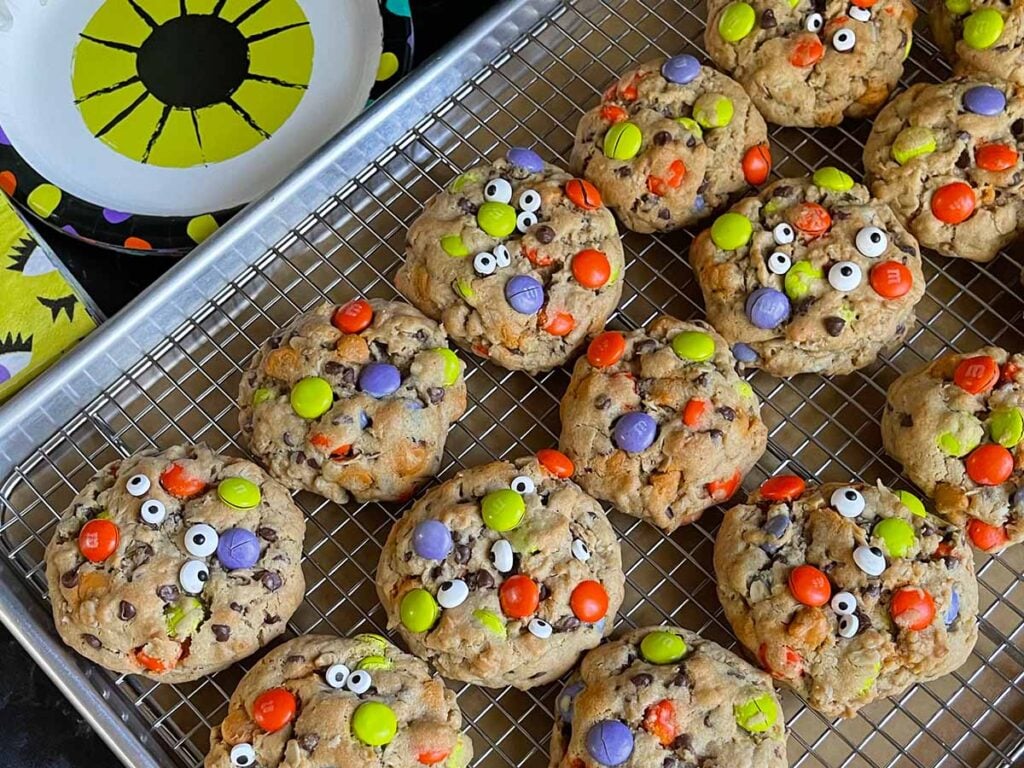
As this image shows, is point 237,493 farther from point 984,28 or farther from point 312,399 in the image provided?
point 984,28

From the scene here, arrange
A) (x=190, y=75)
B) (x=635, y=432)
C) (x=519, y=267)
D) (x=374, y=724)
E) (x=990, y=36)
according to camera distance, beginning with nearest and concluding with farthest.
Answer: (x=374, y=724)
(x=635, y=432)
(x=519, y=267)
(x=990, y=36)
(x=190, y=75)

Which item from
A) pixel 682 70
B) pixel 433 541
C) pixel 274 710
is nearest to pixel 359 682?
pixel 274 710

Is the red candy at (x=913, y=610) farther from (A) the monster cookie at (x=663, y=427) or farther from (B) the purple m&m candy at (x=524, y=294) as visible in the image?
(B) the purple m&m candy at (x=524, y=294)

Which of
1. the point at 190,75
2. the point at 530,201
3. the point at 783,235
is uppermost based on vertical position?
the point at 190,75

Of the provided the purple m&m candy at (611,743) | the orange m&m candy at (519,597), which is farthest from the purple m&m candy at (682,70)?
the purple m&m candy at (611,743)

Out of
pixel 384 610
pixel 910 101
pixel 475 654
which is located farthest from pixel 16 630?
pixel 910 101

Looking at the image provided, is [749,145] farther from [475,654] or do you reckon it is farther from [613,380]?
[475,654]
